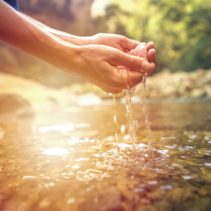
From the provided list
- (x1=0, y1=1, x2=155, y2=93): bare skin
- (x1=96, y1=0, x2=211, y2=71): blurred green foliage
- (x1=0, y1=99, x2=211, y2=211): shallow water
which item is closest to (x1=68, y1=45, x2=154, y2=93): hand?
(x1=0, y1=1, x2=155, y2=93): bare skin

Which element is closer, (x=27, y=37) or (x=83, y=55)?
(x=27, y=37)

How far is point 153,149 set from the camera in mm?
2330

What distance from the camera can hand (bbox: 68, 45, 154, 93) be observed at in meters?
2.10

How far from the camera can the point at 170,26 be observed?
24281mm

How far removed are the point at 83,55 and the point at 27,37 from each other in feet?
1.32

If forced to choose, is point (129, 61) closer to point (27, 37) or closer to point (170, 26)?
point (27, 37)

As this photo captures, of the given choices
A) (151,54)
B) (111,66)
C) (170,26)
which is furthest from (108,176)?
(170,26)

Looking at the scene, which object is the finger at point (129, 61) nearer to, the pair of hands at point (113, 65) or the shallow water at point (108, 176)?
the pair of hands at point (113, 65)

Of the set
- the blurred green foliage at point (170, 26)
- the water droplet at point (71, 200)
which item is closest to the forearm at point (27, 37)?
the water droplet at point (71, 200)

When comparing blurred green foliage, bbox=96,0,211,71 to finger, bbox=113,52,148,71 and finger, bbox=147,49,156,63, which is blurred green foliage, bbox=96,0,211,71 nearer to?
finger, bbox=147,49,156,63

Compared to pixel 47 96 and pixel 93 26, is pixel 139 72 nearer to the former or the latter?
pixel 47 96

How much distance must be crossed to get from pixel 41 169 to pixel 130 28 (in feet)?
84.8

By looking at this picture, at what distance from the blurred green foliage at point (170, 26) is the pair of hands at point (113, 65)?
17.5 m

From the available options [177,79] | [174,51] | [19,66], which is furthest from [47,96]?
[174,51]
